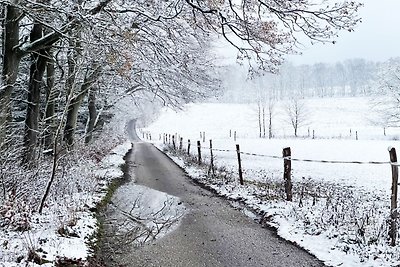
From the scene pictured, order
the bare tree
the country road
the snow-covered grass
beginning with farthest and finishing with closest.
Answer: the bare tree
the country road
the snow-covered grass

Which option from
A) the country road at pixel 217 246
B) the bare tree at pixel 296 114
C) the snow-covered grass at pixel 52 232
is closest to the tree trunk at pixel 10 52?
the snow-covered grass at pixel 52 232

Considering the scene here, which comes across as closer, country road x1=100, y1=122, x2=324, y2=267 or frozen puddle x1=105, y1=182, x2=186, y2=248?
country road x1=100, y1=122, x2=324, y2=267

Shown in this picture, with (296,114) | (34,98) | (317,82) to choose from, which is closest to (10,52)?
(34,98)

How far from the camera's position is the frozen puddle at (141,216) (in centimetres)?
694

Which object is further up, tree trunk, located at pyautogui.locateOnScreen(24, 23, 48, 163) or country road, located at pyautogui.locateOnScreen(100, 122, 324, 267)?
tree trunk, located at pyautogui.locateOnScreen(24, 23, 48, 163)

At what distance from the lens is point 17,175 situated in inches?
287

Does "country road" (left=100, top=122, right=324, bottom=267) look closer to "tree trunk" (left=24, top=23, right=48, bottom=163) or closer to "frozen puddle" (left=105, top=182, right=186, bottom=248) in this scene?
"frozen puddle" (left=105, top=182, right=186, bottom=248)

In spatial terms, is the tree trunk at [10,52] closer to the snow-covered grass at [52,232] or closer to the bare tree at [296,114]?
the snow-covered grass at [52,232]

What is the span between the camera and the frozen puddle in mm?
6939

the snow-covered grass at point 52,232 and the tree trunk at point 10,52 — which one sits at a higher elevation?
the tree trunk at point 10,52

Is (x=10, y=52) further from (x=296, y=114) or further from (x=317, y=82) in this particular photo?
(x=317, y=82)

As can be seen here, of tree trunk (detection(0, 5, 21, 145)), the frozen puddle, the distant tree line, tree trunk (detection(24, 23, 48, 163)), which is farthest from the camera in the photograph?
the distant tree line

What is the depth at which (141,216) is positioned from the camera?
28.0 feet

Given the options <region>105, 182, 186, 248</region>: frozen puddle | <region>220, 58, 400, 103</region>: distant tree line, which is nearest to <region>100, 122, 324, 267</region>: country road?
<region>105, 182, 186, 248</region>: frozen puddle
